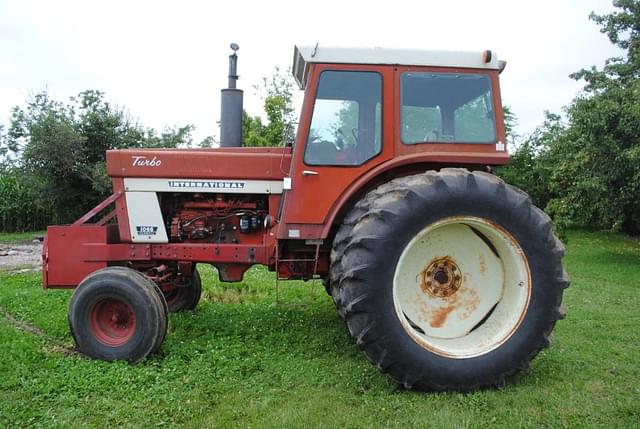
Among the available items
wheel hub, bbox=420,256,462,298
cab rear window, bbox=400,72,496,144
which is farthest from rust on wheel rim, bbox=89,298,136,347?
cab rear window, bbox=400,72,496,144

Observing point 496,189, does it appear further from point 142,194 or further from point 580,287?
point 580,287

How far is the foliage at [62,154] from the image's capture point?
15.9 metres

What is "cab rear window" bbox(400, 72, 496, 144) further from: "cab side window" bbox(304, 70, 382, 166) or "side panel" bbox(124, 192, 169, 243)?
"side panel" bbox(124, 192, 169, 243)

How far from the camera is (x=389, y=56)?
4293 millimetres

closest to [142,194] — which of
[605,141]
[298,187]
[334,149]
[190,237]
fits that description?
[190,237]

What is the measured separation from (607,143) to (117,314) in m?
10.1

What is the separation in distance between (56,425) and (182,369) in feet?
3.52

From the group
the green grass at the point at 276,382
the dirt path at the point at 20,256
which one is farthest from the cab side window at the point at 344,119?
the dirt path at the point at 20,256

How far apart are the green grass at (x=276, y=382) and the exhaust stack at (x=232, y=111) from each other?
185cm

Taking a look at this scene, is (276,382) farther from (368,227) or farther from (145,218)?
(145,218)

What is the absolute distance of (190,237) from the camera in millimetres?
5051

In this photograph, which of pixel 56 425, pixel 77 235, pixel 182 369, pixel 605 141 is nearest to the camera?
pixel 56 425

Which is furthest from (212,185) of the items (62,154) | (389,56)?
(62,154)

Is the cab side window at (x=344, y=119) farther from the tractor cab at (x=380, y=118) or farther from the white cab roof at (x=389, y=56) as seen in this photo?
the white cab roof at (x=389, y=56)
